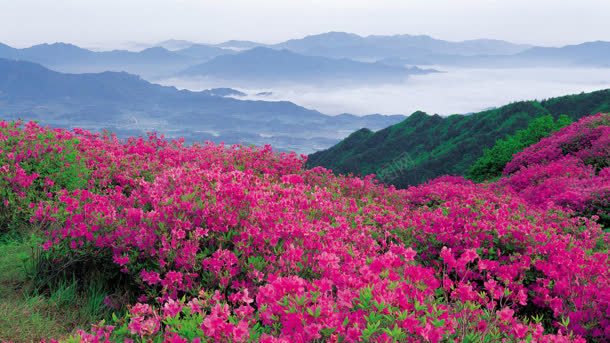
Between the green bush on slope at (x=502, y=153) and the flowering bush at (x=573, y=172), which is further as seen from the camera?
the green bush on slope at (x=502, y=153)

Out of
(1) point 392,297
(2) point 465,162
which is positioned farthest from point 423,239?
(2) point 465,162

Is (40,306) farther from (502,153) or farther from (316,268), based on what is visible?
(502,153)

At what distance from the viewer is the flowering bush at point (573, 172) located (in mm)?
10875

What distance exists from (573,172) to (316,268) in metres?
12.4

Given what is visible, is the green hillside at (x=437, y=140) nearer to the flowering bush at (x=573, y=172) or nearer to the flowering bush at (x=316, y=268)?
the flowering bush at (x=573, y=172)

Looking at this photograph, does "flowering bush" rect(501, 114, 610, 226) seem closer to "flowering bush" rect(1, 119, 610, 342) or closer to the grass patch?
"flowering bush" rect(1, 119, 610, 342)

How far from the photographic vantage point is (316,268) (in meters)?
4.35

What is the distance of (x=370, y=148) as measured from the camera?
316 ft

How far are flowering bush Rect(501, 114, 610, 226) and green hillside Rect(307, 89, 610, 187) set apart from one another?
3645 centimetres

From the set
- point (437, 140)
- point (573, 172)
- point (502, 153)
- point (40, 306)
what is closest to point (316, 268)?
point (40, 306)

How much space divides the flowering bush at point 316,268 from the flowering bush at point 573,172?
10.5 ft

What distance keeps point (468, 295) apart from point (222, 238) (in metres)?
2.16

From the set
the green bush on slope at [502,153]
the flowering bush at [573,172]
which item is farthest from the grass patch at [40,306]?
the green bush on slope at [502,153]

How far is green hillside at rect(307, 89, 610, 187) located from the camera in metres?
66.3
